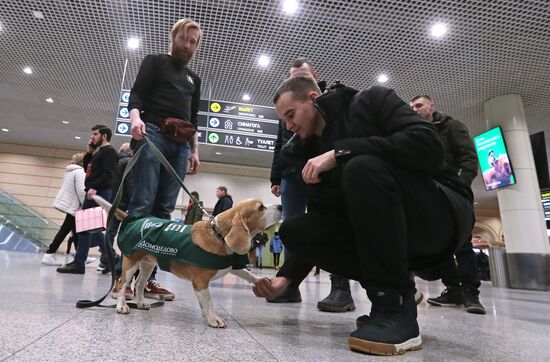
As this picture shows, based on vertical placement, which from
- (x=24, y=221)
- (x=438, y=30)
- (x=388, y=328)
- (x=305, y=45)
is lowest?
(x=388, y=328)

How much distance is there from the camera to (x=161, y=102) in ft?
8.02

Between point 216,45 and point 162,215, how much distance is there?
4.76 metres

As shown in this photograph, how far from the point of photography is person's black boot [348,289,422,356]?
1.16 metres

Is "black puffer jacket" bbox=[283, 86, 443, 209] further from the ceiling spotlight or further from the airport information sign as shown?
the airport information sign

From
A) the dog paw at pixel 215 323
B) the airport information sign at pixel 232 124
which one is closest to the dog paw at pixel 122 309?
the dog paw at pixel 215 323

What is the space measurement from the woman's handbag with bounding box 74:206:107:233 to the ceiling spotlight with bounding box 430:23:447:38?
5.39m

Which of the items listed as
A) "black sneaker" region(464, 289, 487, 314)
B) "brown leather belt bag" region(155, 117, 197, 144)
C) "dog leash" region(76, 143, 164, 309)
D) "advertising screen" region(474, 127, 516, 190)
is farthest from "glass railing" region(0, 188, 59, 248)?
"advertising screen" region(474, 127, 516, 190)

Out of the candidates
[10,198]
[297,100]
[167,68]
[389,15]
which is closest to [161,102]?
[167,68]

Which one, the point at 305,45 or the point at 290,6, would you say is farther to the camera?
the point at 305,45

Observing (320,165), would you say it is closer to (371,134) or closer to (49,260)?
(371,134)

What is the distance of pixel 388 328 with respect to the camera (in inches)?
46.9

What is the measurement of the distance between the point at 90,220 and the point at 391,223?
→ 3825 millimetres

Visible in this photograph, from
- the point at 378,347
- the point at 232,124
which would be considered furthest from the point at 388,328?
the point at 232,124

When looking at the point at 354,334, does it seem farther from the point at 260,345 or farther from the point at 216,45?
the point at 216,45
